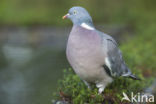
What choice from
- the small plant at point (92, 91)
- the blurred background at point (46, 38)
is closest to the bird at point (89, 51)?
the small plant at point (92, 91)

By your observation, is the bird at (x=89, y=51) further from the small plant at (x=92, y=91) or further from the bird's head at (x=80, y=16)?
the small plant at (x=92, y=91)

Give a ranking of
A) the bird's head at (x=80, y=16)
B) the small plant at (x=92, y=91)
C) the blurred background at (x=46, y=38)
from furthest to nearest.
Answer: the blurred background at (x=46, y=38) → the small plant at (x=92, y=91) → the bird's head at (x=80, y=16)

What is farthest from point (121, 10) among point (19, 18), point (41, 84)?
point (41, 84)

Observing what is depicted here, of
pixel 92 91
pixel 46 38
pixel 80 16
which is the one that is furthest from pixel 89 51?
pixel 46 38

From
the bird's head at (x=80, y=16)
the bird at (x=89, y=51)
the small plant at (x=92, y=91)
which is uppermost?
the bird's head at (x=80, y=16)

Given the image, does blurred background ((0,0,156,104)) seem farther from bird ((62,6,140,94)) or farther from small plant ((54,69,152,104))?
bird ((62,6,140,94))

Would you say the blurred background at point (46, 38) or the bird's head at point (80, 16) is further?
the blurred background at point (46, 38)

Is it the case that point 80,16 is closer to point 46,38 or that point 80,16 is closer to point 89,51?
point 89,51

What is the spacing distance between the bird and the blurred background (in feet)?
3.90

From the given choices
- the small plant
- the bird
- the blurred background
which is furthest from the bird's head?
the blurred background

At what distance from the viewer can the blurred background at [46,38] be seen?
4.88 m

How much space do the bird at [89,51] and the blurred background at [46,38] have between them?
119 centimetres

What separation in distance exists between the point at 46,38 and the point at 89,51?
567 cm

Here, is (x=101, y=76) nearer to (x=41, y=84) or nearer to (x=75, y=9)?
(x=75, y=9)
